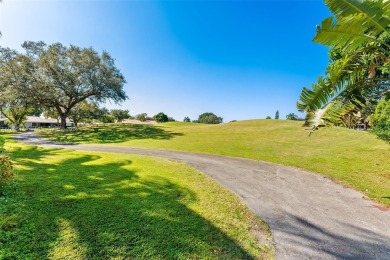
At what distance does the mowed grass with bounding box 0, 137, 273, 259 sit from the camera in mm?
3670

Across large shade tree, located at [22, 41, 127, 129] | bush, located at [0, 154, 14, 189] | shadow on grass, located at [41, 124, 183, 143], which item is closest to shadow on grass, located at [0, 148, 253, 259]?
bush, located at [0, 154, 14, 189]

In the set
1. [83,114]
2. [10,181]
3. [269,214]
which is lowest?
[269,214]

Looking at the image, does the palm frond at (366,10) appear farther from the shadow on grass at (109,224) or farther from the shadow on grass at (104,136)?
the shadow on grass at (104,136)

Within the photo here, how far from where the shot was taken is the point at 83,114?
127ft

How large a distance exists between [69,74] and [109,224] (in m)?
32.6

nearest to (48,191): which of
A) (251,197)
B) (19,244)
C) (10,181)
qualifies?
(10,181)

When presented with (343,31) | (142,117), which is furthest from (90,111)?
(142,117)

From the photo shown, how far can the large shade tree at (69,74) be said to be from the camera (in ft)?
97.3

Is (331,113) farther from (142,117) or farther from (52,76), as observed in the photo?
(142,117)

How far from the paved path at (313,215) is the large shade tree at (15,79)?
3230 centimetres

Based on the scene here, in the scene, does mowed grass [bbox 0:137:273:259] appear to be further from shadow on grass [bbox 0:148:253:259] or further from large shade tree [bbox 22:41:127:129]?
large shade tree [bbox 22:41:127:129]

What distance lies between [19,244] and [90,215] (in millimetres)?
1341

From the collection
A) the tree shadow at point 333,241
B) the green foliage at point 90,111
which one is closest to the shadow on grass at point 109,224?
the tree shadow at point 333,241

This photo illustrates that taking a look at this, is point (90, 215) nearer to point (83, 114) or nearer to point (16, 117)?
point (83, 114)
